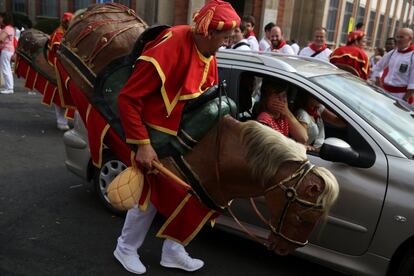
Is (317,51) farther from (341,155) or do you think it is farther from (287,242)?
(287,242)

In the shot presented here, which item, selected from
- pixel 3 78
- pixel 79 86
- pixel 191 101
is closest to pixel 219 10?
pixel 191 101

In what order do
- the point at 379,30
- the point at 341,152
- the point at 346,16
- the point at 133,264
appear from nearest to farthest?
the point at 341,152 < the point at 133,264 < the point at 346,16 < the point at 379,30

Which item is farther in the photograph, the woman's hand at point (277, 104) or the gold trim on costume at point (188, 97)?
the woman's hand at point (277, 104)

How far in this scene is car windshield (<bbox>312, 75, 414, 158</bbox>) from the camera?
3160 millimetres

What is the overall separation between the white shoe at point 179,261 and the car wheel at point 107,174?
96cm

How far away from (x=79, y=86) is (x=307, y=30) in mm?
24495

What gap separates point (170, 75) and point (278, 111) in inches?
49.7

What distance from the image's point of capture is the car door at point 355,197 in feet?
9.77

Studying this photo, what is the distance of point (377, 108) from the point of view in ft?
11.5

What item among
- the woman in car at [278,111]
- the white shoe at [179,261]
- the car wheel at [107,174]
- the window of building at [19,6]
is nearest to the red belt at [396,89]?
the woman in car at [278,111]

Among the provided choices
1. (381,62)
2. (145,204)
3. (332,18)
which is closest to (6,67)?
(381,62)

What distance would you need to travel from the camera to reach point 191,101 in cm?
262

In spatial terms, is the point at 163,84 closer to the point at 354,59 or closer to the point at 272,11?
the point at 354,59

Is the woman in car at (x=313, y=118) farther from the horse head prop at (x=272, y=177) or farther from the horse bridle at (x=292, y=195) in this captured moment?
the horse bridle at (x=292, y=195)
